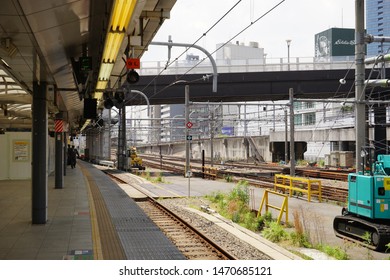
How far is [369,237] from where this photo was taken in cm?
1060

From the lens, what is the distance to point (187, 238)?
1191 centimetres

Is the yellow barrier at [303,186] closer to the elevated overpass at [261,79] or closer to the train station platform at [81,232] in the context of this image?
the train station platform at [81,232]

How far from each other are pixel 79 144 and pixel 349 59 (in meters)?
72.7

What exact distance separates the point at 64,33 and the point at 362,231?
27.1 feet

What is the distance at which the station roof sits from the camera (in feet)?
20.7

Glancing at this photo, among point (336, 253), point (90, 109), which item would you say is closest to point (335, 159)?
point (90, 109)

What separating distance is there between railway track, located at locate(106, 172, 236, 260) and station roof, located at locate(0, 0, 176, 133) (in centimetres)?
461

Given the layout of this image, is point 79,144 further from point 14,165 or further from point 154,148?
point 14,165

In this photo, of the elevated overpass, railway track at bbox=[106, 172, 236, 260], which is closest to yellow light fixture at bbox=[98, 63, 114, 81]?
railway track at bbox=[106, 172, 236, 260]

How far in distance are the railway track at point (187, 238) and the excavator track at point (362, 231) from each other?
3527 millimetres

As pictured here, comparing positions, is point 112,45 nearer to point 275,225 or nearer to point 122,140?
point 275,225

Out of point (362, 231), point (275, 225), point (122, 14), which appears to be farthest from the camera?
point (275, 225)

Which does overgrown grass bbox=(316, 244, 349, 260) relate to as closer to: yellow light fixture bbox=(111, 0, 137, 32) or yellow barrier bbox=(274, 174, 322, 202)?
yellow light fixture bbox=(111, 0, 137, 32)

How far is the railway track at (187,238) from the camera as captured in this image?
9922 millimetres
